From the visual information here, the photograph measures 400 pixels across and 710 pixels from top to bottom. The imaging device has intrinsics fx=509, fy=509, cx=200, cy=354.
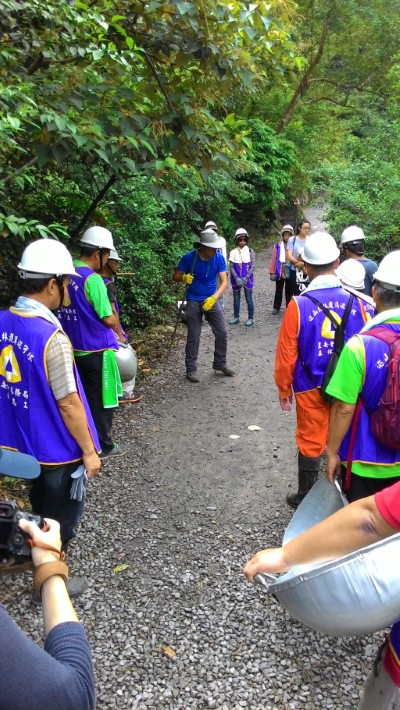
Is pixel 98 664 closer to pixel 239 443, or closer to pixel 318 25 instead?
pixel 239 443

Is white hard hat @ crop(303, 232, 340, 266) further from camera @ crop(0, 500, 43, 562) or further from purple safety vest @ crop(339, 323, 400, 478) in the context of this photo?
camera @ crop(0, 500, 43, 562)

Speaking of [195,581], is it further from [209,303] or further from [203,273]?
[203,273]

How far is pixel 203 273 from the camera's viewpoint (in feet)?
22.0

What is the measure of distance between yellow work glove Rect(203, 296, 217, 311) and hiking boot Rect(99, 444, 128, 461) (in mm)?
2339

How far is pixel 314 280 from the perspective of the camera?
3641mm

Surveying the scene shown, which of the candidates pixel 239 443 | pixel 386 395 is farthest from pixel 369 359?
pixel 239 443

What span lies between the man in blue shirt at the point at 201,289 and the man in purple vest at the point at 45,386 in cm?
395

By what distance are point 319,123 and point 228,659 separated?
22567mm

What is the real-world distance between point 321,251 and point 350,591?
2.70 metres

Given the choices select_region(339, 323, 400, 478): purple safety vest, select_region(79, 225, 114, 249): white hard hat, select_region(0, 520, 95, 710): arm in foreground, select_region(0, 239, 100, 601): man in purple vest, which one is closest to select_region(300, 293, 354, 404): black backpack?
select_region(339, 323, 400, 478): purple safety vest

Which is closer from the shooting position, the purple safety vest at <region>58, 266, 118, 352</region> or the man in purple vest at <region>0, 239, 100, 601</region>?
the man in purple vest at <region>0, 239, 100, 601</region>

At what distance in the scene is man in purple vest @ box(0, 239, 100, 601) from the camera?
104 inches

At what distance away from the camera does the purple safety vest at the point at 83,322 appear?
4137 mm

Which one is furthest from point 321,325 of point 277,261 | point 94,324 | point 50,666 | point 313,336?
point 277,261
